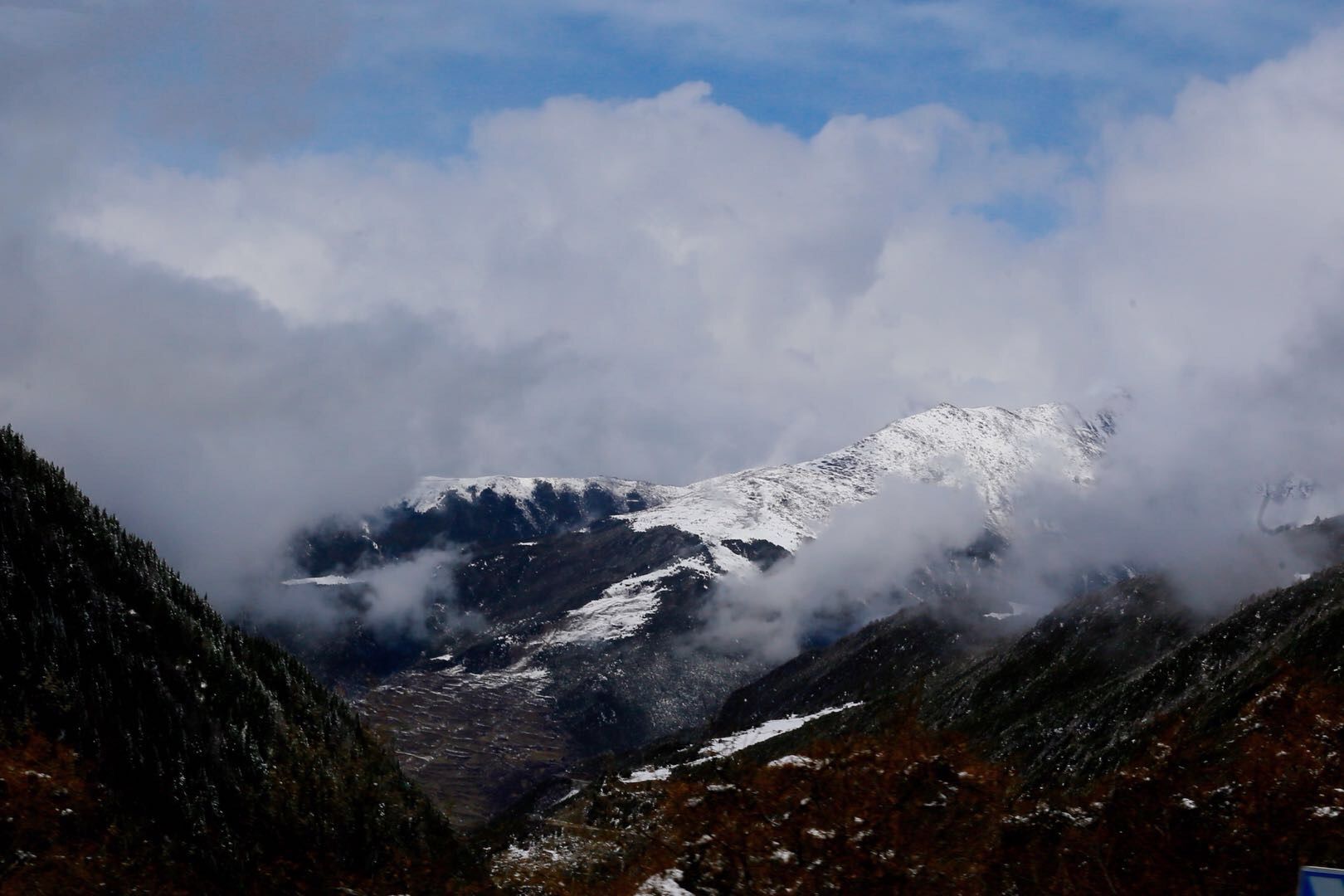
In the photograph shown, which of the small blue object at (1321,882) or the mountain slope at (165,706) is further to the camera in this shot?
the mountain slope at (165,706)

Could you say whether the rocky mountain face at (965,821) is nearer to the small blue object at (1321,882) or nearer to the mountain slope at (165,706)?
the small blue object at (1321,882)

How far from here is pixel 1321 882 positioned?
1294 cm

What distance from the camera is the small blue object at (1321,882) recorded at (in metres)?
12.9

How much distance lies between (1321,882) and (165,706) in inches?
5761

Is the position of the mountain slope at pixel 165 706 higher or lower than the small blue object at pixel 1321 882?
higher

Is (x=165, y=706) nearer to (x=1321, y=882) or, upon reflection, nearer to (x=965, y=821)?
(x=965, y=821)

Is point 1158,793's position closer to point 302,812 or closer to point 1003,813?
point 1003,813

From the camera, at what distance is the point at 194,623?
153 m

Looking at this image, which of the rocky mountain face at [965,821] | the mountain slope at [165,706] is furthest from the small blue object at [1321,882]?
the mountain slope at [165,706]

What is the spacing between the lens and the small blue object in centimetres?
1288

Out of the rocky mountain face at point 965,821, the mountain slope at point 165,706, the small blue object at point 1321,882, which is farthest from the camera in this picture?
the mountain slope at point 165,706

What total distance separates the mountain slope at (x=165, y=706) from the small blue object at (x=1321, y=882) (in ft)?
109

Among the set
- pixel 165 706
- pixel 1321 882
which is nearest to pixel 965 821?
pixel 1321 882

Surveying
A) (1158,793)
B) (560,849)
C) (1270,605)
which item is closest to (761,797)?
(1158,793)
